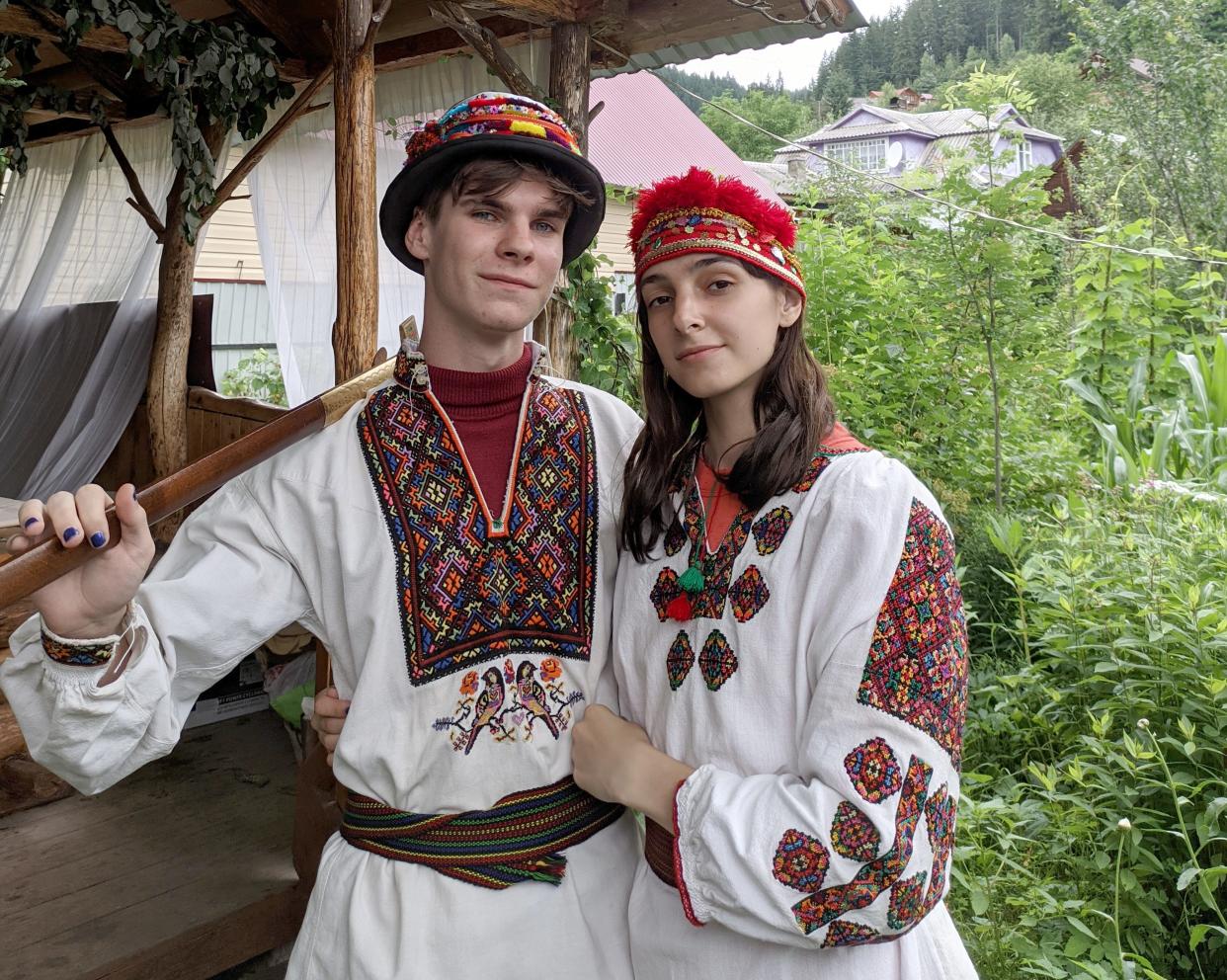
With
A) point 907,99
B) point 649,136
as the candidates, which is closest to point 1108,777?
point 649,136

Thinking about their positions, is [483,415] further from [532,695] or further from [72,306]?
[72,306]

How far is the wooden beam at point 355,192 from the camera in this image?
9.47ft

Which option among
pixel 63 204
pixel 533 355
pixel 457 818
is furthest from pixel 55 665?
pixel 63 204

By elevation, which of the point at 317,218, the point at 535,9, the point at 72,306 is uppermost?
the point at 535,9

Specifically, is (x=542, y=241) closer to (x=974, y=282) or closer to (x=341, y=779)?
(x=341, y=779)

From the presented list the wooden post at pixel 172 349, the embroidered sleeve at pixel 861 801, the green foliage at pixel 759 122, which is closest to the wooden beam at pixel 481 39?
the wooden post at pixel 172 349

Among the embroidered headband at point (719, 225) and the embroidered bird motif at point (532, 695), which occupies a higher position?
the embroidered headband at point (719, 225)

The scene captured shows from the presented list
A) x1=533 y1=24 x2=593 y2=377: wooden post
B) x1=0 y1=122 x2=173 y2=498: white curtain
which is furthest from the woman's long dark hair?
x1=0 y1=122 x2=173 y2=498: white curtain

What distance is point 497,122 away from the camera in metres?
1.48

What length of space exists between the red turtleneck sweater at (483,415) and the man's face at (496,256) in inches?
A: 3.2

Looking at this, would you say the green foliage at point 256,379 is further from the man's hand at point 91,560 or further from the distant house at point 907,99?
the distant house at point 907,99

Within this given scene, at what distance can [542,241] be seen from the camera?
154 cm

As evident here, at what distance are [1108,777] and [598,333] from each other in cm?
263

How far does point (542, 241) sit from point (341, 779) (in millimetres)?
852
